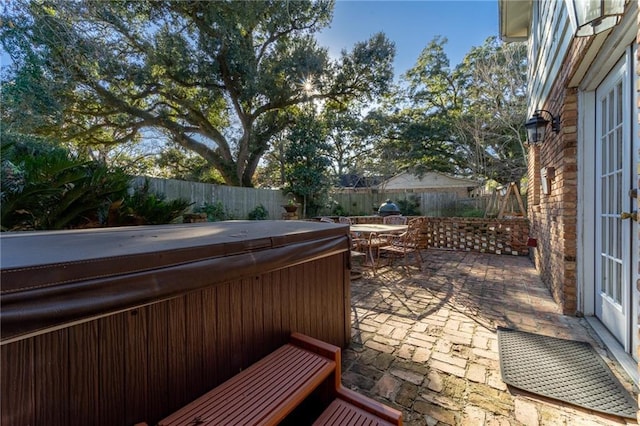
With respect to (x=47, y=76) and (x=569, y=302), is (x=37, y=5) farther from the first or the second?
(x=569, y=302)

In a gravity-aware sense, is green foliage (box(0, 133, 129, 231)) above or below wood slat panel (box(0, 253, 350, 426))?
above

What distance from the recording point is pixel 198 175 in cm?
1410

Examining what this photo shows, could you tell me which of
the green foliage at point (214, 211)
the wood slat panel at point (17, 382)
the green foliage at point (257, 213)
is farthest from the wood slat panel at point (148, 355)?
the green foliage at point (257, 213)

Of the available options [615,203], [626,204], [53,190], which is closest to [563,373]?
[626,204]

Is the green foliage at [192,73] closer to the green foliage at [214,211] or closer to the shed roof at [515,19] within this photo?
the green foliage at [214,211]

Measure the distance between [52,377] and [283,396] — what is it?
2.53 feet

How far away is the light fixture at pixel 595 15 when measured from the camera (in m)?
1.71

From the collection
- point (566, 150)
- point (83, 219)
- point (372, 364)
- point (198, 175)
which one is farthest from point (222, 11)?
point (372, 364)

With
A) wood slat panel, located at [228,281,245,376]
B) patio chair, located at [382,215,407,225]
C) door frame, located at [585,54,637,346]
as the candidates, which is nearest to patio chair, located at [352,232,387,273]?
patio chair, located at [382,215,407,225]

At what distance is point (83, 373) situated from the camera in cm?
90

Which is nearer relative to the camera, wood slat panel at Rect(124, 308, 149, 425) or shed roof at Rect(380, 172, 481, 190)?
wood slat panel at Rect(124, 308, 149, 425)

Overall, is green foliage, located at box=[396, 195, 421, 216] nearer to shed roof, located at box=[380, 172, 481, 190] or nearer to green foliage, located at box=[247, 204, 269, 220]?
shed roof, located at box=[380, 172, 481, 190]

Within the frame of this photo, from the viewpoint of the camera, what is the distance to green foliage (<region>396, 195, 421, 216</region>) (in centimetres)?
1045

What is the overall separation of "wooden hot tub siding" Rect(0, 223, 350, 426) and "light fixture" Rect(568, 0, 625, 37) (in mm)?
2599
